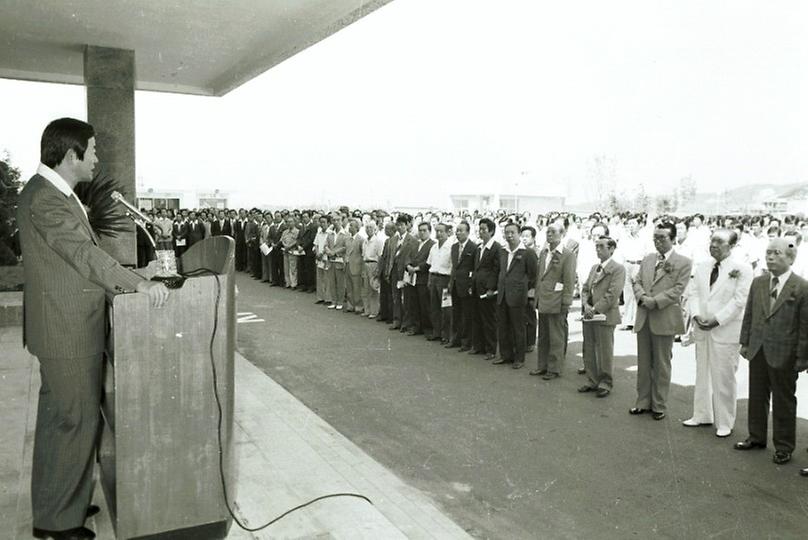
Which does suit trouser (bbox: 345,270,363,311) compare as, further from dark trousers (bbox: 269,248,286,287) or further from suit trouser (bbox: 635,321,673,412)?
suit trouser (bbox: 635,321,673,412)

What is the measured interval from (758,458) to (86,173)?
17.7 ft

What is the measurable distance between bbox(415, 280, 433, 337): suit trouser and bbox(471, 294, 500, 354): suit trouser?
1519 mm

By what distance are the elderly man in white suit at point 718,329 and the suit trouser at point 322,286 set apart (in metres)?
9.46

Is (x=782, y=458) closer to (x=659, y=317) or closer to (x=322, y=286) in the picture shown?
(x=659, y=317)

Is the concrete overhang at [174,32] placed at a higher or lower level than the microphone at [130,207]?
higher

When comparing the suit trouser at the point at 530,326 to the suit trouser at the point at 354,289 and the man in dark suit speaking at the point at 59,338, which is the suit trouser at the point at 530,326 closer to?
the suit trouser at the point at 354,289

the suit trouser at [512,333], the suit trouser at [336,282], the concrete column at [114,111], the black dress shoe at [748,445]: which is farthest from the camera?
the suit trouser at [336,282]

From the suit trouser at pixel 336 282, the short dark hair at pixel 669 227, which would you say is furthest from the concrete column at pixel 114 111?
the short dark hair at pixel 669 227

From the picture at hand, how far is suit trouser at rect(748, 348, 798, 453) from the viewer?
5219 mm

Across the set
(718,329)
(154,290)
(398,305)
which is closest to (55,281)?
(154,290)

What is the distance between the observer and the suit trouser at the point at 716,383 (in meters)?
5.87

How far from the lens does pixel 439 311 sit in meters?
10.5

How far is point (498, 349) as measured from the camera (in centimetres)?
885

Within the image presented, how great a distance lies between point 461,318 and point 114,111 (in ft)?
22.6
